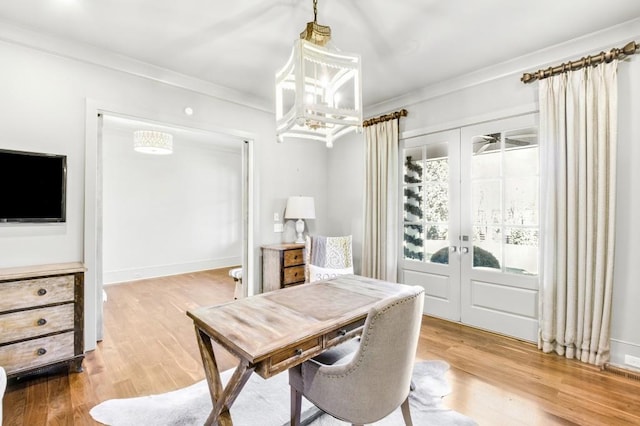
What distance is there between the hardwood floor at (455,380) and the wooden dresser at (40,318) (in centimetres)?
19

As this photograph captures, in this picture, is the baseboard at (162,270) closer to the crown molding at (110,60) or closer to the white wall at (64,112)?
the white wall at (64,112)

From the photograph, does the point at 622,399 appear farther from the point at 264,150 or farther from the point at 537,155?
the point at 264,150

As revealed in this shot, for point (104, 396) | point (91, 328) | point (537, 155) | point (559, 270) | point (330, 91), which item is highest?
point (330, 91)

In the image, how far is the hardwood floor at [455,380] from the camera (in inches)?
74.4

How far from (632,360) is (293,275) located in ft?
10.3

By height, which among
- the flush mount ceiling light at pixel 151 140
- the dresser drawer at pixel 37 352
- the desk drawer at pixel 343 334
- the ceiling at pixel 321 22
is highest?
the ceiling at pixel 321 22

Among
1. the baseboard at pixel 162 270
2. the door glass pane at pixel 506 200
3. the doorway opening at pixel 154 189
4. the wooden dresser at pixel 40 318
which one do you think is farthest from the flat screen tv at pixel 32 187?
the door glass pane at pixel 506 200

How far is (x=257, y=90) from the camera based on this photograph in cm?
362

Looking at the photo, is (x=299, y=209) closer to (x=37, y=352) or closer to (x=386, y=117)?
(x=386, y=117)

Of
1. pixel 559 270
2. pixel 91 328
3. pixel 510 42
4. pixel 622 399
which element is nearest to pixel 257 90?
pixel 510 42

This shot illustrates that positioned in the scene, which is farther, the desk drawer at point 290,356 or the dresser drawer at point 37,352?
the dresser drawer at point 37,352

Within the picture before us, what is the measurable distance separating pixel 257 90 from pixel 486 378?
3636mm

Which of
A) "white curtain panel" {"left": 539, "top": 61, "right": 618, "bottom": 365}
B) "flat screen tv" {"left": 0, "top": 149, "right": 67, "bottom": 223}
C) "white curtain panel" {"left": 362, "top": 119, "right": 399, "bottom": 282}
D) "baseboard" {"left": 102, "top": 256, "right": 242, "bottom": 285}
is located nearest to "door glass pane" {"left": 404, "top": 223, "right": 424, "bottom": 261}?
"white curtain panel" {"left": 362, "top": 119, "right": 399, "bottom": 282}

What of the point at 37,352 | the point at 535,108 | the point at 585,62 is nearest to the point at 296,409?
the point at 37,352
